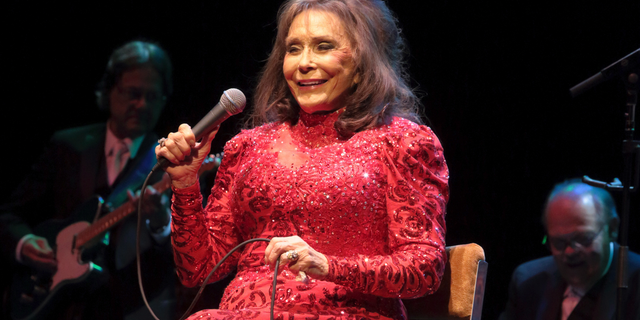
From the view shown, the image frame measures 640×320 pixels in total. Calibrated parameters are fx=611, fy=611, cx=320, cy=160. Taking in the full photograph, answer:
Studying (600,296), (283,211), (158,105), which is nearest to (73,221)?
(158,105)

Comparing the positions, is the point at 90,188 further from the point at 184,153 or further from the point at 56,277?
the point at 184,153

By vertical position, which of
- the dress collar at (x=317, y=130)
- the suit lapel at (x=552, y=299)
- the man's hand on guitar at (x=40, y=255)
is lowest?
the suit lapel at (x=552, y=299)

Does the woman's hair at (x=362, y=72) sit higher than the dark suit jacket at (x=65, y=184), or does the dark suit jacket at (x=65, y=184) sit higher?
the woman's hair at (x=362, y=72)

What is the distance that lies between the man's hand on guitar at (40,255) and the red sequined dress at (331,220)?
196 centimetres

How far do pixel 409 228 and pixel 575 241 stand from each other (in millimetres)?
1635

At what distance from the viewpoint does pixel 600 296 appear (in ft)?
8.66

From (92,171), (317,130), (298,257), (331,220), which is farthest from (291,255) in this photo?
(92,171)

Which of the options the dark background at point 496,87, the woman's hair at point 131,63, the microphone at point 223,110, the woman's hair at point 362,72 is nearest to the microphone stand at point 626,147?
the dark background at point 496,87

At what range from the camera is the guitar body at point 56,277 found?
10.4ft

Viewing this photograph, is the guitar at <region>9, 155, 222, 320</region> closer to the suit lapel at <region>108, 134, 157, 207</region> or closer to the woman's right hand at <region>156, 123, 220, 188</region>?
the suit lapel at <region>108, 134, 157, 207</region>

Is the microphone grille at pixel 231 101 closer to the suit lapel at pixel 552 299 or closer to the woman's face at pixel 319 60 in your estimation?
the woman's face at pixel 319 60

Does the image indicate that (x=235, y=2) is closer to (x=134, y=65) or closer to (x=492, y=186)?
(x=134, y=65)

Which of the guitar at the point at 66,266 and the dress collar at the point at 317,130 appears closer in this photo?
the dress collar at the point at 317,130

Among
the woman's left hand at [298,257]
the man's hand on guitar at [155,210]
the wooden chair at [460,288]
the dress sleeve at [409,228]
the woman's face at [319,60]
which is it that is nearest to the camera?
the woman's left hand at [298,257]
